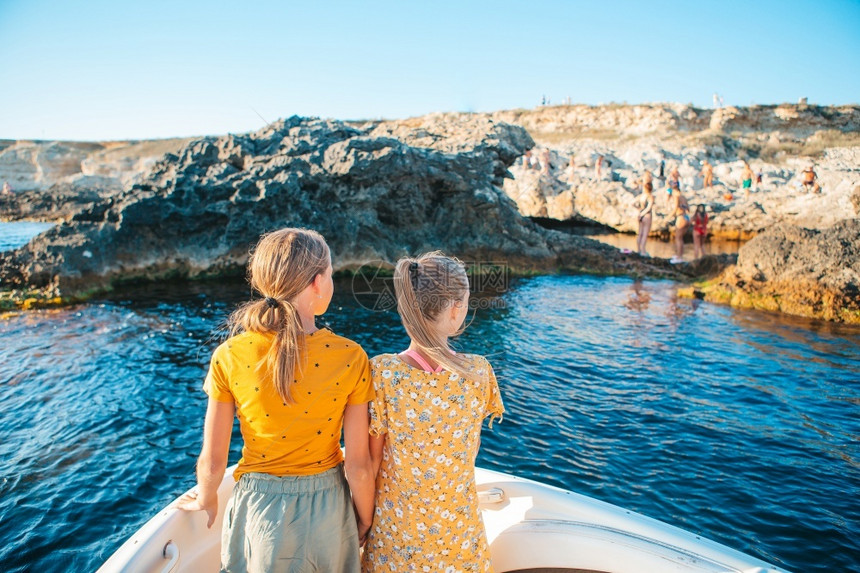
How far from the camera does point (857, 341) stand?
989 cm

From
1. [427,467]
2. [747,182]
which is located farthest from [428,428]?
[747,182]

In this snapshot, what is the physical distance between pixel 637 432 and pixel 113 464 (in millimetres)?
6514

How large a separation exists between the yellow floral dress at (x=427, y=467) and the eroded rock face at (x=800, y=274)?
41.4 feet

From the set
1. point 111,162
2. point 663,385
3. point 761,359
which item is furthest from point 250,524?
point 111,162

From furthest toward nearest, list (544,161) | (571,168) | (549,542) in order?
(571,168) → (544,161) → (549,542)

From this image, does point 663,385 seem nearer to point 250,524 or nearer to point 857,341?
point 857,341

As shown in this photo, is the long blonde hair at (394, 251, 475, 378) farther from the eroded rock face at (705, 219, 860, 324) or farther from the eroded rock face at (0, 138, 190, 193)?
the eroded rock face at (0, 138, 190, 193)

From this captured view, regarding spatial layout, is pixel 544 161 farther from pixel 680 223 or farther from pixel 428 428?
pixel 428 428

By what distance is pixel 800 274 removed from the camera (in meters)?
12.3

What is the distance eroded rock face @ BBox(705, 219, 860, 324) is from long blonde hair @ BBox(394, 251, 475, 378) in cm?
1278

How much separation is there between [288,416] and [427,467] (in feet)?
2.26

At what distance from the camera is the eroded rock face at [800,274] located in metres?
11.6

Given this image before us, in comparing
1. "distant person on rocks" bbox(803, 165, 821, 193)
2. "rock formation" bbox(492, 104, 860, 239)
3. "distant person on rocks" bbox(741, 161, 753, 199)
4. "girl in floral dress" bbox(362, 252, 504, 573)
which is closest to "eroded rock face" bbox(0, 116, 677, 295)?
"rock formation" bbox(492, 104, 860, 239)

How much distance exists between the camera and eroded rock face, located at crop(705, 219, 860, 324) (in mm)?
11586
